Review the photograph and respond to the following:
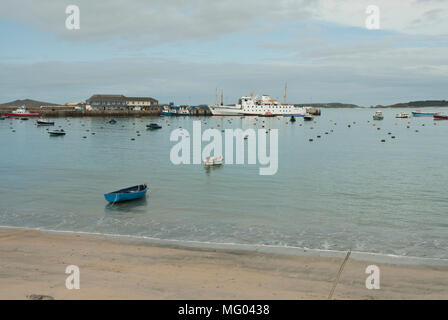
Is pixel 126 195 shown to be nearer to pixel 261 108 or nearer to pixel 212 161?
pixel 212 161

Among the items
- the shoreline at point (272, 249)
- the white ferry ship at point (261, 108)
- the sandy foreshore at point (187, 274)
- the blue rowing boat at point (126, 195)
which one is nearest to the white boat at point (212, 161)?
the blue rowing boat at point (126, 195)

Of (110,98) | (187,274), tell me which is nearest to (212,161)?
(187,274)

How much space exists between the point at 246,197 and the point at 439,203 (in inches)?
449

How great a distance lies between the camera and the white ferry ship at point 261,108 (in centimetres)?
16238

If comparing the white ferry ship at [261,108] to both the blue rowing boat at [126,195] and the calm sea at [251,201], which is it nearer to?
the calm sea at [251,201]

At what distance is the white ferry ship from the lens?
533 feet

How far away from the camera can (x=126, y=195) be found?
23.0m

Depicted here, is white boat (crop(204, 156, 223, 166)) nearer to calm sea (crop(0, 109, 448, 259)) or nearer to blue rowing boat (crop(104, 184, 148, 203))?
calm sea (crop(0, 109, 448, 259))

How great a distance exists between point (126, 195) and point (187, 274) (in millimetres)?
12011

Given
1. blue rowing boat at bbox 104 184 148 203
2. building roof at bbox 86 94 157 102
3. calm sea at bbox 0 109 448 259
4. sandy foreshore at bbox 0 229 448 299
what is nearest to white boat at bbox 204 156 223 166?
calm sea at bbox 0 109 448 259

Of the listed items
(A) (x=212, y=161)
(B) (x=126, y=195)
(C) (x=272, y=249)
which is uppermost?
(A) (x=212, y=161)

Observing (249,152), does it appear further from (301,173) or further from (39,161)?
(39,161)

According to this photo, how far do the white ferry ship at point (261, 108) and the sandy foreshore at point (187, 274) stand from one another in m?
150
